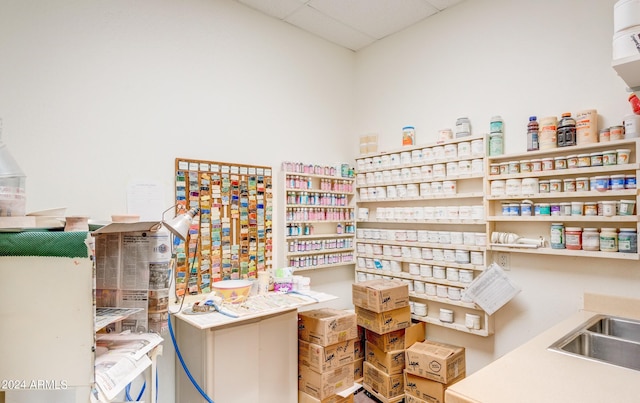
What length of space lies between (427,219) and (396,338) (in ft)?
3.31

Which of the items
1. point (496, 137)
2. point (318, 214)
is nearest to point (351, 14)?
point (496, 137)

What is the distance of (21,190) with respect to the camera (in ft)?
3.88

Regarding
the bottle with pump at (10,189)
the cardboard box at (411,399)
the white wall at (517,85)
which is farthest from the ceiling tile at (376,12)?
the cardboard box at (411,399)

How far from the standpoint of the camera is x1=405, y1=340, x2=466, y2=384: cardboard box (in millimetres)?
2465

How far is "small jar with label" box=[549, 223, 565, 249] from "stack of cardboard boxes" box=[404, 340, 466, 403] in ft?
3.37

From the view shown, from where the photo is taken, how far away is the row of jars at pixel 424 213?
271 centimetres

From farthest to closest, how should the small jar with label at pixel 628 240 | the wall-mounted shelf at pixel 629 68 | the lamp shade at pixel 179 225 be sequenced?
the small jar with label at pixel 628 240 < the lamp shade at pixel 179 225 < the wall-mounted shelf at pixel 629 68

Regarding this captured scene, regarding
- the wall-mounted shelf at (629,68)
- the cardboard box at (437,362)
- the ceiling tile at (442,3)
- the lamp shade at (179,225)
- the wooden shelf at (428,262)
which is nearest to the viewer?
the wall-mounted shelf at (629,68)

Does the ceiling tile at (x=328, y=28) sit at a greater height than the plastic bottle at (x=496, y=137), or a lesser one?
greater

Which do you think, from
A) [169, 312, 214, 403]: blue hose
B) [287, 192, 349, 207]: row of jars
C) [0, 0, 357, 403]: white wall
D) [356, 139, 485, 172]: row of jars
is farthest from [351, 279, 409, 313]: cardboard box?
[169, 312, 214, 403]: blue hose

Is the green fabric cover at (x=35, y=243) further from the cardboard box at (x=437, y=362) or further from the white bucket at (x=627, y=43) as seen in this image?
the cardboard box at (x=437, y=362)

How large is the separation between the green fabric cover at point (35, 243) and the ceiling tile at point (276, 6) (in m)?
2.52

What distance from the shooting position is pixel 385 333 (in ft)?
9.00

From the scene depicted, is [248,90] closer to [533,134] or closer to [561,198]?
[533,134]
